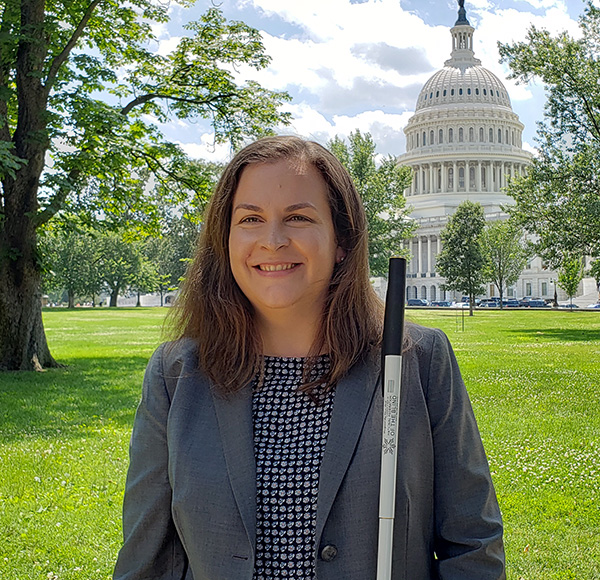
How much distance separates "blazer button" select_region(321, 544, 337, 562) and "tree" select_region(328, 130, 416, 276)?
4021 centimetres

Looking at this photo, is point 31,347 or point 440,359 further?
point 31,347

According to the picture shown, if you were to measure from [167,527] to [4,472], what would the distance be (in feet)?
19.7

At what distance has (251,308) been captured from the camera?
7.61ft

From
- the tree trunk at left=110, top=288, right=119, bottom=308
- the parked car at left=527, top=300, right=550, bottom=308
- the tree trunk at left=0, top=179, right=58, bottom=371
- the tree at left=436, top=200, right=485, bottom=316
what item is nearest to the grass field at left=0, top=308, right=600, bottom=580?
the tree trunk at left=0, top=179, right=58, bottom=371

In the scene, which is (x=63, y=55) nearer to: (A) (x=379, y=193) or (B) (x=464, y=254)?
(A) (x=379, y=193)

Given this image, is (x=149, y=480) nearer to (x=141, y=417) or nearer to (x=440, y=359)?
(x=141, y=417)

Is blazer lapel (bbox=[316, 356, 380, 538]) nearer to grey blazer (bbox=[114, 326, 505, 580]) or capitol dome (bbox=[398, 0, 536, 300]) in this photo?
grey blazer (bbox=[114, 326, 505, 580])

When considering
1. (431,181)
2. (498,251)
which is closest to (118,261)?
(498,251)

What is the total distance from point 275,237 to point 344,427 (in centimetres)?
58

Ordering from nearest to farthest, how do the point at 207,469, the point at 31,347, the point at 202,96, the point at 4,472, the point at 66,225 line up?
the point at 207,469 < the point at 4,472 < the point at 31,347 < the point at 66,225 < the point at 202,96

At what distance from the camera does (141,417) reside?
2.14 metres

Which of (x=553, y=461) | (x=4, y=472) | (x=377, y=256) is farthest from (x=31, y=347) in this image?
(x=377, y=256)

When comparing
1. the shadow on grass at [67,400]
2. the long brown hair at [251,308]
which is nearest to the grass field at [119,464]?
the shadow on grass at [67,400]

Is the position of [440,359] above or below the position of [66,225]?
below
